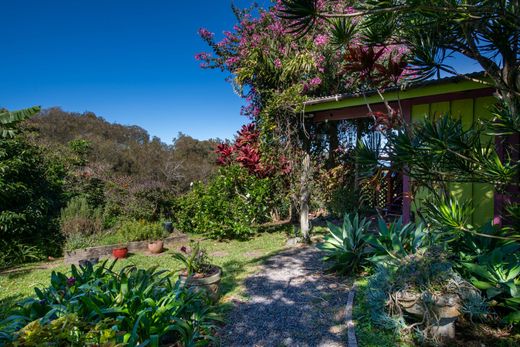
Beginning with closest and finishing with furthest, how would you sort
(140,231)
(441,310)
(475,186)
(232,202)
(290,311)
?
(441,310) < (290,311) < (475,186) < (140,231) < (232,202)

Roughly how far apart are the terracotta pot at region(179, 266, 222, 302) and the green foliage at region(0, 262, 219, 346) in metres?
0.41

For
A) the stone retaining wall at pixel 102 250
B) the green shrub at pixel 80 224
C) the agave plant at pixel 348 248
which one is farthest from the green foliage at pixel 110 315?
the green shrub at pixel 80 224

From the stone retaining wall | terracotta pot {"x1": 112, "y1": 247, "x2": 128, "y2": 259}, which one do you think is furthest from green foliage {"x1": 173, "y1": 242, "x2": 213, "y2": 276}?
the stone retaining wall

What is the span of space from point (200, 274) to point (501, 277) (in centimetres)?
372

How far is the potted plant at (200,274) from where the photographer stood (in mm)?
4094

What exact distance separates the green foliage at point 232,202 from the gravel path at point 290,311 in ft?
10.9

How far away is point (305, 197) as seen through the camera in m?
8.17

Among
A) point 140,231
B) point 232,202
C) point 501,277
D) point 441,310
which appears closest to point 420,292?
point 441,310

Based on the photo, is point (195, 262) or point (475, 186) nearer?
point (195, 262)

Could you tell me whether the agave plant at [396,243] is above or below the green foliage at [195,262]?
above

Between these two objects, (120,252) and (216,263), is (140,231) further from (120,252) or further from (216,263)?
(216,263)

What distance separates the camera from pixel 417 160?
315cm

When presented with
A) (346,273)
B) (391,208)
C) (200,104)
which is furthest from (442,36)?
(200,104)

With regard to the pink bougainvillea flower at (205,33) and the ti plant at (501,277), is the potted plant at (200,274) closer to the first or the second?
the ti plant at (501,277)
